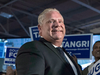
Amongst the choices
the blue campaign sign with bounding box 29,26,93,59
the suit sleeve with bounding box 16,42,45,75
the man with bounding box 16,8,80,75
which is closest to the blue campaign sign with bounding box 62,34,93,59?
the blue campaign sign with bounding box 29,26,93,59

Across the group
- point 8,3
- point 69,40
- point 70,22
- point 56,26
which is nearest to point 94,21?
point 70,22

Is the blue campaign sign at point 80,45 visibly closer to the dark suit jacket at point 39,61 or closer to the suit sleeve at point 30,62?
the dark suit jacket at point 39,61

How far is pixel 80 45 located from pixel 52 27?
1.06m

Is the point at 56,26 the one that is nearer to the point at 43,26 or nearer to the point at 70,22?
the point at 43,26

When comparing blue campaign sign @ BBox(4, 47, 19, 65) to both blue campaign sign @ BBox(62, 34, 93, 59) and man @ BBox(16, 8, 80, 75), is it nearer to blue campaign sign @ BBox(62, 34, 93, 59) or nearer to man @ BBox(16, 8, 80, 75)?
blue campaign sign @ BBox(62, 34, 93, 59)

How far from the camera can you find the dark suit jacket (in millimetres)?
656

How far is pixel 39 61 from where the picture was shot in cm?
68

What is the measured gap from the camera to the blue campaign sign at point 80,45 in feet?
6.04

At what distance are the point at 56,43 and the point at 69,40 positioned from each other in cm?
107

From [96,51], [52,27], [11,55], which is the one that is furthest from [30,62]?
[11,55]

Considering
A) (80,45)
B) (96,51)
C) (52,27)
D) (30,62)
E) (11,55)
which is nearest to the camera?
(30,62)

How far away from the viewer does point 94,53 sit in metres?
1.77

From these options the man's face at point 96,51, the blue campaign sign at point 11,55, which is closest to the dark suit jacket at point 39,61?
the man's face at point 96,51

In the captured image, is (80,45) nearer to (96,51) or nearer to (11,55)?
(96,51)
